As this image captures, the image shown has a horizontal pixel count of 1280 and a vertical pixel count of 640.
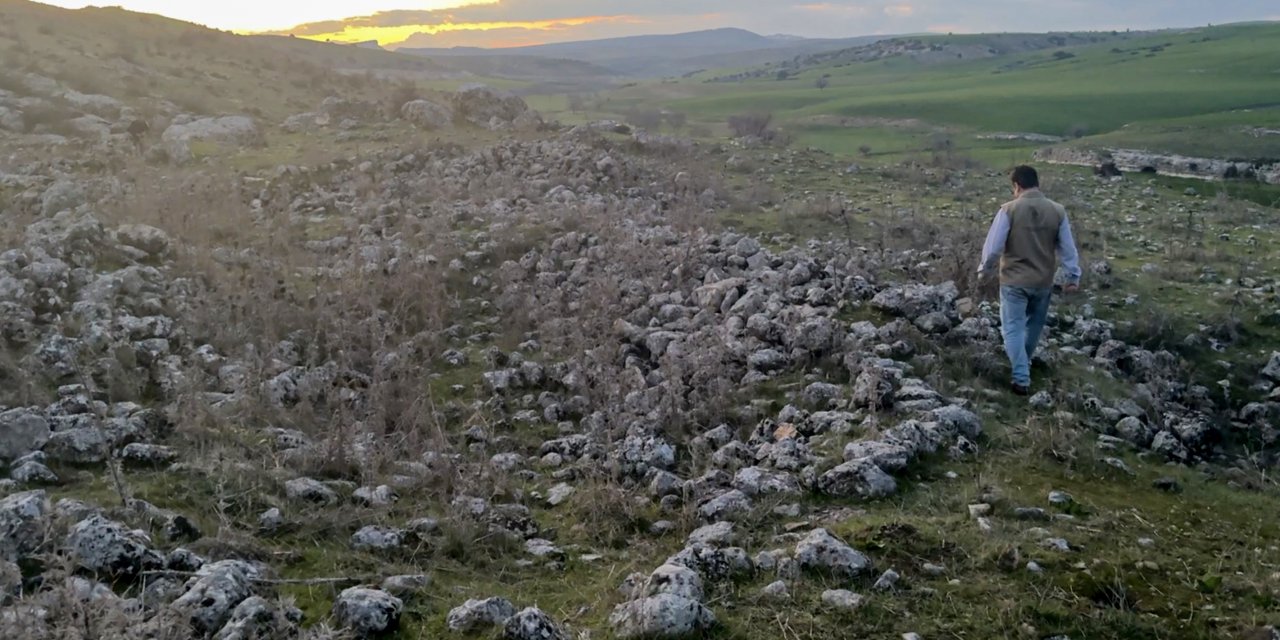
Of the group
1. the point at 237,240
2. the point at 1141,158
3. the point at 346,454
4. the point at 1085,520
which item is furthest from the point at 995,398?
the point at 1141,158

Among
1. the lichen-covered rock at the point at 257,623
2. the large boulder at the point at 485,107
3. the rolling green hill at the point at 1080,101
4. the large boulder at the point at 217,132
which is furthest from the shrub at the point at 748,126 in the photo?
the lichen-covered rock at the point at 257,623

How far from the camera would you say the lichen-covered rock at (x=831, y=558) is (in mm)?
4801

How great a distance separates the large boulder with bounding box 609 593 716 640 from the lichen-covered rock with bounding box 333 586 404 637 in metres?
1.06

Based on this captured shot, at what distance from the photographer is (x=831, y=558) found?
484 centimetres

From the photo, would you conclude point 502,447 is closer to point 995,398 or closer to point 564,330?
point 564,330

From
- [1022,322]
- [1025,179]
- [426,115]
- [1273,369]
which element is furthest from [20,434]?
[426,115]

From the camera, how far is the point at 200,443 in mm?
6418

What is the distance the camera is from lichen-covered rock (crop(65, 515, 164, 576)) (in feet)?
14.4

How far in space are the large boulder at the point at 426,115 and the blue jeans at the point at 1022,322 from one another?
18330 mm

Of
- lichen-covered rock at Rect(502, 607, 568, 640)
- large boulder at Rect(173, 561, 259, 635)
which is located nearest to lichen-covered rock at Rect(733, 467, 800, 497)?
lichen-covered rock at Rect(502, 607, 568, 640)

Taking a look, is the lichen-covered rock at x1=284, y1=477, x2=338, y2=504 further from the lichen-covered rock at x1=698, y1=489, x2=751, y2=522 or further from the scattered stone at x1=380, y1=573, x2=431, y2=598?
the lichen-covered rock at x1=698, y1=489, x2=751, y2=522

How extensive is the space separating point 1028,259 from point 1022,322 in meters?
0.58

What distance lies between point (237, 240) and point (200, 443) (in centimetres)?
715

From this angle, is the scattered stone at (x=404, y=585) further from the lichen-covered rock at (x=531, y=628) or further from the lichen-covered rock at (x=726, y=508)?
the lichen-covered rock at (x=726, y=508)
